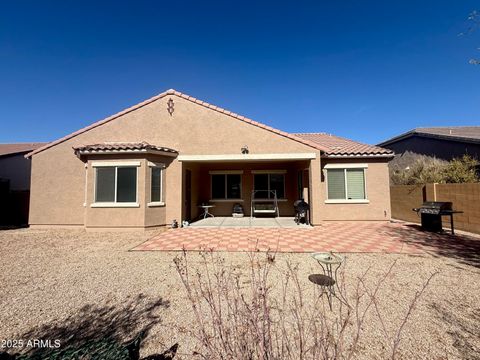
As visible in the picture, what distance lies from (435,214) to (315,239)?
5.87 m

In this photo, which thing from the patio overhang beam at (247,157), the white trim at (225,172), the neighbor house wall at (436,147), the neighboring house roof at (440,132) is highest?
the neighboring house roof at (440,132)

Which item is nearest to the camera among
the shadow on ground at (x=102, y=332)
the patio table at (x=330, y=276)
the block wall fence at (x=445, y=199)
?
the shadow on ground at (x=102, y=332)

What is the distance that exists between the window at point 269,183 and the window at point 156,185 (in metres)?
6.16

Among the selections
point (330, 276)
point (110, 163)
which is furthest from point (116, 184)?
point (330, 276)

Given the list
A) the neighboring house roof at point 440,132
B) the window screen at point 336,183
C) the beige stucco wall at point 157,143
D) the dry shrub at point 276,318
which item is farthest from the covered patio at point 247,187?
the neighboring house roof at point 440,132

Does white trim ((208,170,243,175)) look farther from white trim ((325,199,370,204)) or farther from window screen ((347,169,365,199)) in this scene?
A: window screen ((347,169,365,199))

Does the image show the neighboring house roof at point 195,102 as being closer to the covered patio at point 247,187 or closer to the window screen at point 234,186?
the covered patio at point 247,187

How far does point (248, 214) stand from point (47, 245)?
10317 millimetres

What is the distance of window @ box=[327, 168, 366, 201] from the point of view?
12.8 metres

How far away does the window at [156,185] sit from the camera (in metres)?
11.2

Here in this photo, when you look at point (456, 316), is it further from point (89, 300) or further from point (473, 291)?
point (89, 300)

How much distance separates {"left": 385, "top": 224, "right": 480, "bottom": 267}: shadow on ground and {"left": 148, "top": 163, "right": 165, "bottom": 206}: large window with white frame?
1124 centimetres


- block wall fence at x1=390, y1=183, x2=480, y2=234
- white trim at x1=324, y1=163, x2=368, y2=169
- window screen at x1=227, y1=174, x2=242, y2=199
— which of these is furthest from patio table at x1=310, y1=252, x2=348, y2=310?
window screen at x1=227, y1=174, x2=242, y2=199

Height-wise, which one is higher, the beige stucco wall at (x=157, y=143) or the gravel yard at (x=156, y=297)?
the beige stucco wall at (x=157, y=143)
